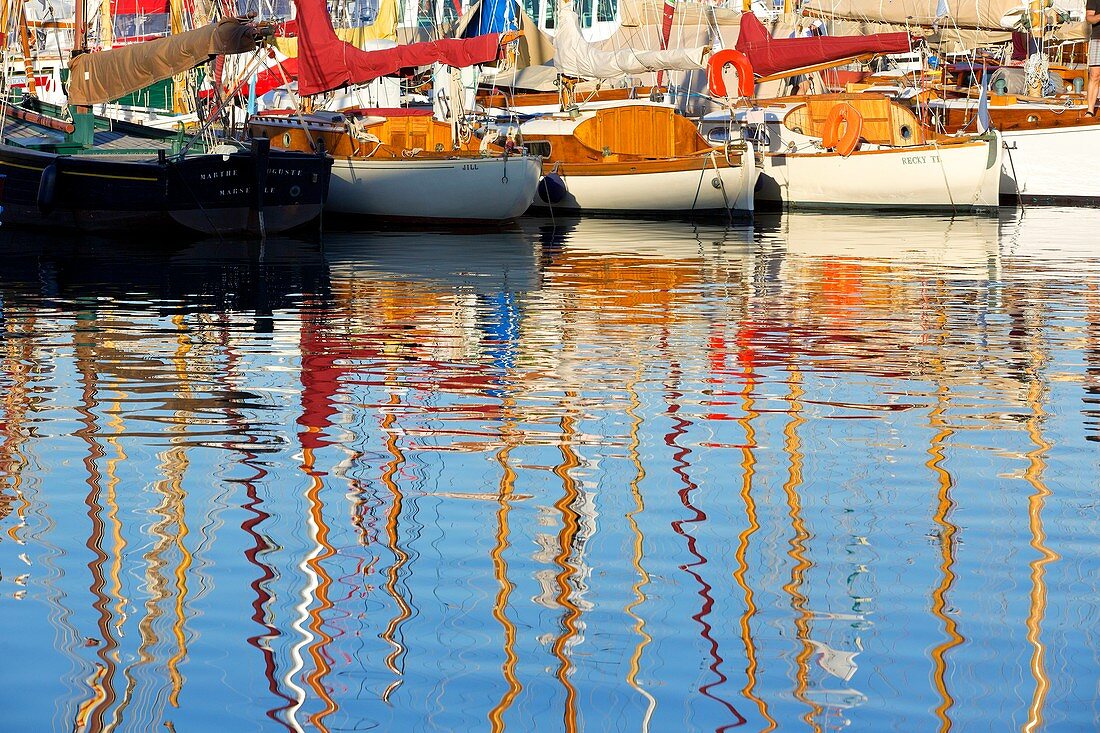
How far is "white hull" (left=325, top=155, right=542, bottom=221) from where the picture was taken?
1384 inches

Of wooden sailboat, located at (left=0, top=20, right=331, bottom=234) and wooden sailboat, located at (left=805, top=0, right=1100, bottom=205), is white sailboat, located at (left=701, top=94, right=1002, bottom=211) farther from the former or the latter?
wooden sailboat, located at (left=0, top=20, right=331, bottom=234)

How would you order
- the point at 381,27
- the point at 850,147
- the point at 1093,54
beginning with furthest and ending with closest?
the point at 381,27, the point at 1093,54, the point at 850,147

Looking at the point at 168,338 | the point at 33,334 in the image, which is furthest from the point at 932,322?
the point at 33,334

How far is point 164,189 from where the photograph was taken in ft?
99.2

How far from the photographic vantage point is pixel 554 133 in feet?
136

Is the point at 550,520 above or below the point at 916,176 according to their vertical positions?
below

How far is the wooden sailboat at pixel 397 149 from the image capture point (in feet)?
116

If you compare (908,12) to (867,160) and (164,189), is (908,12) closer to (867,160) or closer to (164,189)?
(867,160)

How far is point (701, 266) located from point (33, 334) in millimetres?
11711

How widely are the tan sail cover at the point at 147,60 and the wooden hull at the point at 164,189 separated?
4.37ft

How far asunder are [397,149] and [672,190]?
660 centimetres

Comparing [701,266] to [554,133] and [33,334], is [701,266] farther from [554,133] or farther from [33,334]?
[554,133]

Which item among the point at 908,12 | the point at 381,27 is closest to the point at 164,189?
the point at 908,12

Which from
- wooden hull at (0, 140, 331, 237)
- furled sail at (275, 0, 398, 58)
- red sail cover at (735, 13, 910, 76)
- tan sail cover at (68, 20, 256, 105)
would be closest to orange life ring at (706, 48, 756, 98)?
red sail cover at (735, 13, 910, 76)
